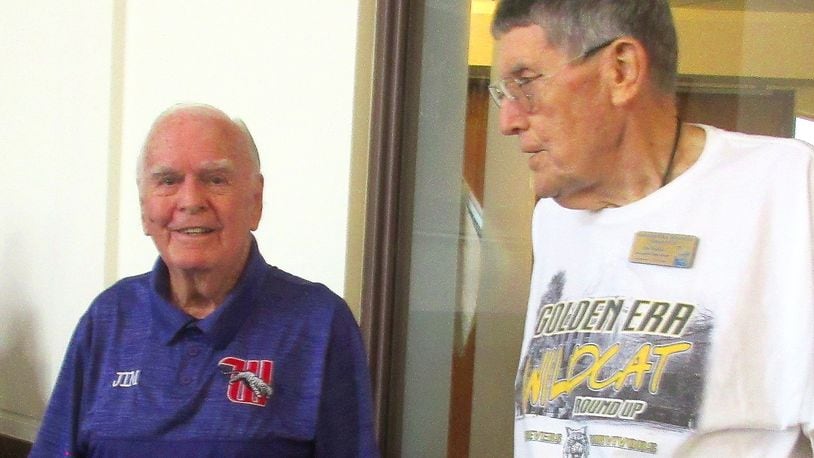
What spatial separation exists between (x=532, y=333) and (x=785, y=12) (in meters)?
0.82

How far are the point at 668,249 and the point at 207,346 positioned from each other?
0.93 meters

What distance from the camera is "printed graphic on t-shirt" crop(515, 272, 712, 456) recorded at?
68.7 inches

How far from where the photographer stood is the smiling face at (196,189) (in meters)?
2.20

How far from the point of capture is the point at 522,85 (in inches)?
73.8

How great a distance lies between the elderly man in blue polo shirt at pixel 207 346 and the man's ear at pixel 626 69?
77 centimetres

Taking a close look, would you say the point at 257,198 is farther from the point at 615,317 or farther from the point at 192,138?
the point at 615,317

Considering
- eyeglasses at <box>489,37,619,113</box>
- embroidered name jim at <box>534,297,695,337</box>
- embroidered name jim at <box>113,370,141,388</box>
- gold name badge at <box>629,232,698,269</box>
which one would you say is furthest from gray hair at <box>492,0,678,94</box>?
embroidered name jim at <box>113,370,141,388</box>

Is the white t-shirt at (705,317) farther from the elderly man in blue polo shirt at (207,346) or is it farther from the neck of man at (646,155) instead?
the elderly man in blue polo shirt at (207,346)

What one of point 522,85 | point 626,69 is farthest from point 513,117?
point 626,69

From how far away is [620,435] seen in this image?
1.81m

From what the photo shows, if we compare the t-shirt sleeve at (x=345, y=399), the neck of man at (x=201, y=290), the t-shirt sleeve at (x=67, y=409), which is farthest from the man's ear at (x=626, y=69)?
the t-shirt sleeve at (x=67, y=409)


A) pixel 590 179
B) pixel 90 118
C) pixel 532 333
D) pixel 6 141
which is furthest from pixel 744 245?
pixel 6 141

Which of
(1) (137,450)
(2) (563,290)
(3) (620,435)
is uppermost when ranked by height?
(2) (563,290)

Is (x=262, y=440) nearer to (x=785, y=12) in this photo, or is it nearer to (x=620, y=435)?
(x=620, y=435)
